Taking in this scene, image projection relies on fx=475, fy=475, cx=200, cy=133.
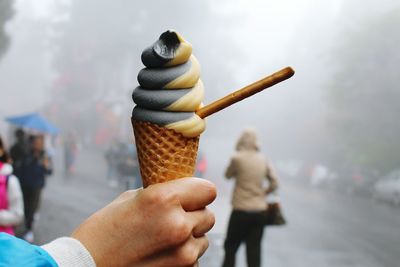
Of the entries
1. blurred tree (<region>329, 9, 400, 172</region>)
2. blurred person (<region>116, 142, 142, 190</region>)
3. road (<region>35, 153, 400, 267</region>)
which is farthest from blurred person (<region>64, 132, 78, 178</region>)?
A: blurred tree (<region>329, 9, 400, 172</region>)

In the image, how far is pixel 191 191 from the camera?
4.12 ft

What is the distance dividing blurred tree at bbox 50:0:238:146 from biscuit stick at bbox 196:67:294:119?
31.9 meters

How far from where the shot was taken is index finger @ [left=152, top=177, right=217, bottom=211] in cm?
123

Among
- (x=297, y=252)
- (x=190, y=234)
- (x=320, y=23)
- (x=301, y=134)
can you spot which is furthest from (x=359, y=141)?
(x=320, y=23)

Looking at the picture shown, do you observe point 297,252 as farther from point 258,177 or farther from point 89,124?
point 89,124

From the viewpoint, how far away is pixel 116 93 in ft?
129

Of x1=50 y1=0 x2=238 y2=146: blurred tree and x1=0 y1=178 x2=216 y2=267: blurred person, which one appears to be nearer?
x1=0 y1=178 x2=216 y2=267: blurred person

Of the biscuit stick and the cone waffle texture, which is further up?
the biscuit stick

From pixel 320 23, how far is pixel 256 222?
156 feet

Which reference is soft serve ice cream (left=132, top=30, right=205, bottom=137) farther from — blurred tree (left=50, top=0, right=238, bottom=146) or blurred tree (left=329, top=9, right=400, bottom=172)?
blurred tree (left=50, top=0, right=238, bottom=146)

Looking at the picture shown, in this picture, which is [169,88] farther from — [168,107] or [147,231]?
[147,231]

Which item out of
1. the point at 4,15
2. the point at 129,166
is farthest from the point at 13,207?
the point at 4,15

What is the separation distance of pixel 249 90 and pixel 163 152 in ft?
1.03

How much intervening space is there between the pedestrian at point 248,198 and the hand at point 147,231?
12.4 feet
